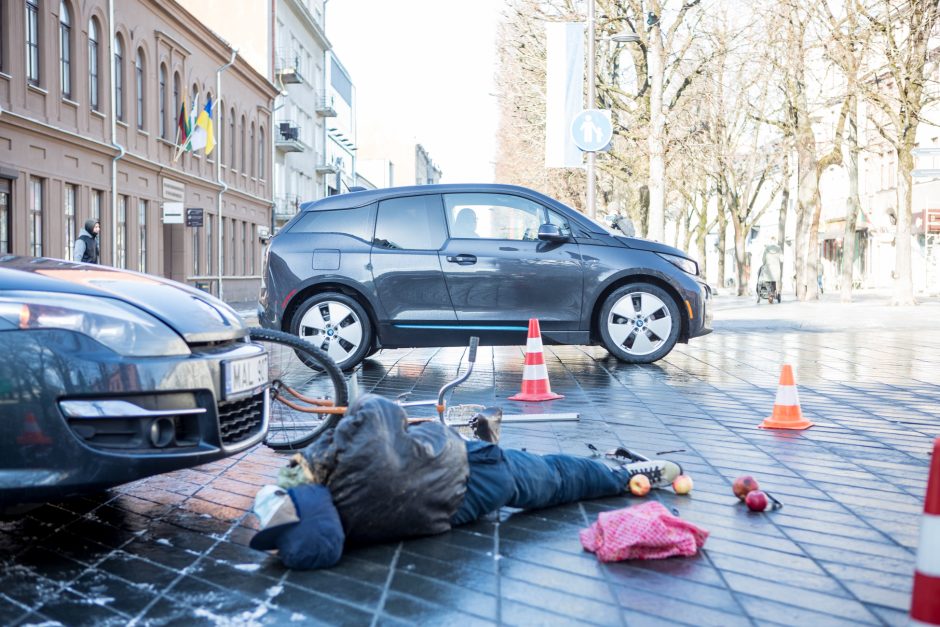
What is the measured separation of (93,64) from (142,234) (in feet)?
18.2

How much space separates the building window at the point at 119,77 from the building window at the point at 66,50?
125 inches

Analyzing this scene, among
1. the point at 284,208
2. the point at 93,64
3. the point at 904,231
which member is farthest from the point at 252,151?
the point at 904,231

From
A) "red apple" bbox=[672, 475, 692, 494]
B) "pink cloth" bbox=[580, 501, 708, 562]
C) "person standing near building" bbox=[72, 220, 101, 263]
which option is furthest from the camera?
"person standing near building" bbox=[72, 220, 101, 263]

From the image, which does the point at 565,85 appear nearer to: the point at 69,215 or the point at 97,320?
the point at 69,215

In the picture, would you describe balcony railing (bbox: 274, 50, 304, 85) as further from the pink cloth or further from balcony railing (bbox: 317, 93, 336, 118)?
the pink cloth

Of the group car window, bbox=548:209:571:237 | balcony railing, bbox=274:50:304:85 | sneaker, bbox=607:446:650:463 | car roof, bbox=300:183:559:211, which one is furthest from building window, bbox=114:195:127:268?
sneaker, bbox=607:446:650:463

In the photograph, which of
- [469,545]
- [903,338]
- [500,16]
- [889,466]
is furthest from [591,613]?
[500,16]

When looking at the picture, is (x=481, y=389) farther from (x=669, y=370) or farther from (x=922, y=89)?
(x=922, y=89)

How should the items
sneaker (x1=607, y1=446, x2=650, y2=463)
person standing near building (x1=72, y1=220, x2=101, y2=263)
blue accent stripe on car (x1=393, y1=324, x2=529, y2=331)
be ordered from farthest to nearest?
person standing near building (x1=72, y1=220, x2=101, y2=263)
blue accent stripe on car (x1=393, y1=324, x2=529, y2=331)
sneaker (x1=607, y1=446, x2=650, y2=463)

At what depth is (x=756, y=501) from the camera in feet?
14.6

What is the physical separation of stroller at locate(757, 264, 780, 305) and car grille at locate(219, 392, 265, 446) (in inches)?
1103

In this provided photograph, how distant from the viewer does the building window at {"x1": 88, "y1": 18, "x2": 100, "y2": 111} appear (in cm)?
2733

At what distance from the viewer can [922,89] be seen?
24.7m

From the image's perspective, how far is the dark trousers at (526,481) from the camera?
13.7 ft
